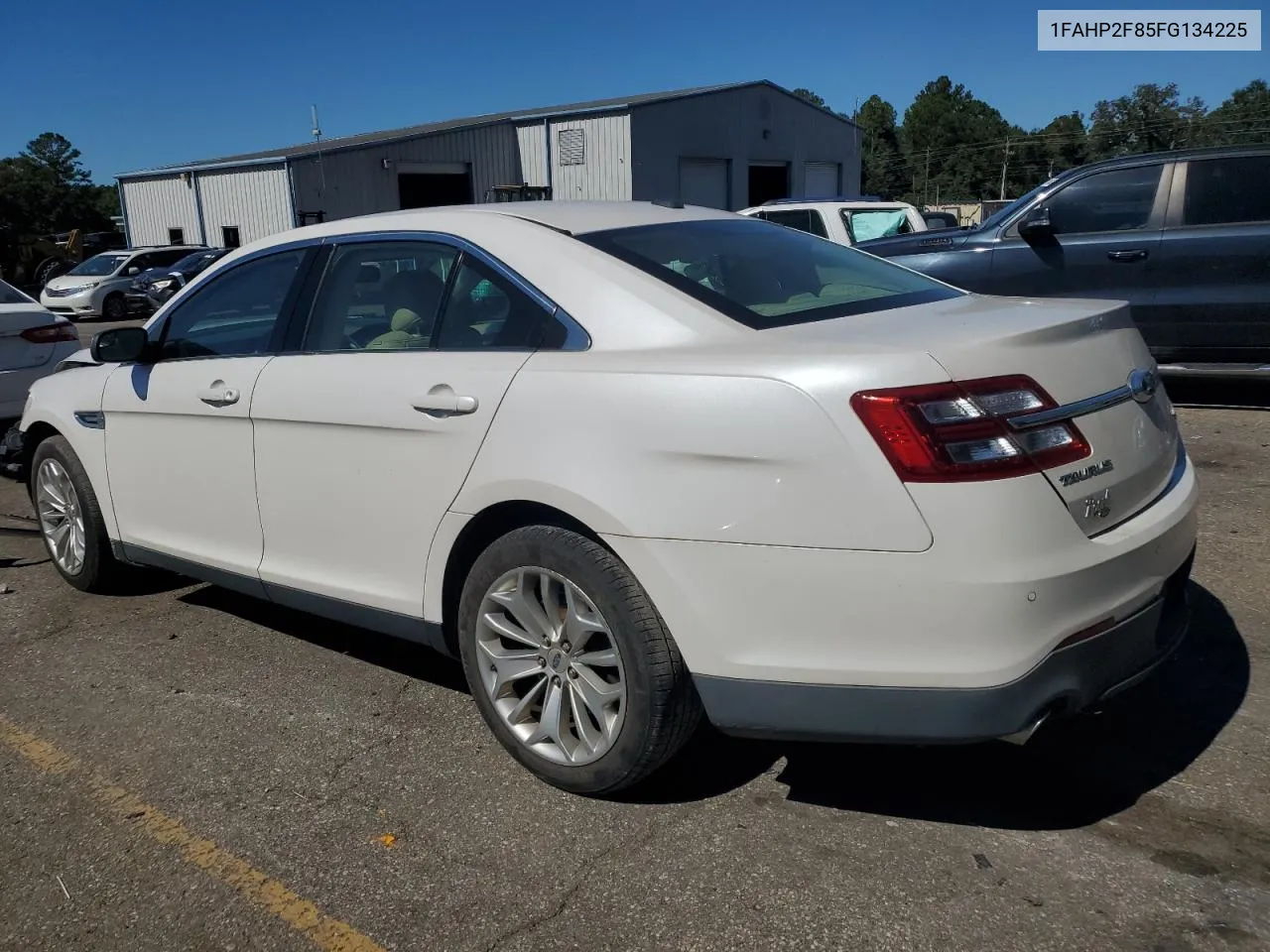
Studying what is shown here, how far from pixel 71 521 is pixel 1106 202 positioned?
22.9 ft

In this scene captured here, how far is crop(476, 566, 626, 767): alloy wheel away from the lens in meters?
2.88

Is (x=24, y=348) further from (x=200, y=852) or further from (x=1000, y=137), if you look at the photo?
(x=1000, y=137)

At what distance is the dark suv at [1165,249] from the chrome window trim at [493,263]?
562 centimetres

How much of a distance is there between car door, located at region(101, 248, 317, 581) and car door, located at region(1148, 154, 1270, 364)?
6076mm

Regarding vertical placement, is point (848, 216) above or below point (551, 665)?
above

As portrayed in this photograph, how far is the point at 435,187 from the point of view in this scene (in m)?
33.0

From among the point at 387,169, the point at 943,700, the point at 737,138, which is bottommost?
the point at 943,700

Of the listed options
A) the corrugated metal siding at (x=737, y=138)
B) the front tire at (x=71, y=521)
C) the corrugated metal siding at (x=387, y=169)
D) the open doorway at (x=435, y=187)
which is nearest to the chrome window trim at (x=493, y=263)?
the front tire at (x=71, y=521)

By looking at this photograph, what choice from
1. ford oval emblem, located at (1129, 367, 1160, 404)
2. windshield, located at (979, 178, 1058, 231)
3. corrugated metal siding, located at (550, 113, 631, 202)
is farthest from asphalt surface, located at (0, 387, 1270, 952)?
corrugated metal siding, located at (550, 113, 631, 202)

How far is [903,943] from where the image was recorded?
93.4 inches

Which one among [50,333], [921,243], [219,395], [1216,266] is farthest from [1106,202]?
[50,333]

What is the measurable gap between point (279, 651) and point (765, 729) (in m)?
2.37

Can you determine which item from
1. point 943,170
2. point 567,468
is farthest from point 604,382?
point 943,170

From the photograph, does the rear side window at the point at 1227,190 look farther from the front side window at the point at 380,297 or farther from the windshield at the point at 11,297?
the windshield at the point at 11,297
